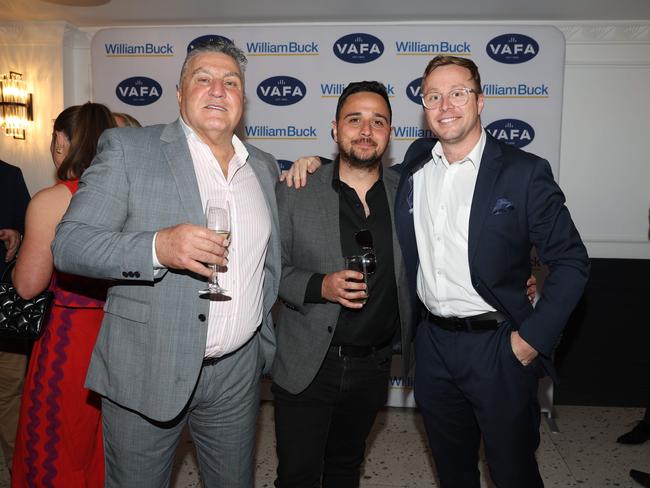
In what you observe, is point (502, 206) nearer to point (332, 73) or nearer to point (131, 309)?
point (131, 309)

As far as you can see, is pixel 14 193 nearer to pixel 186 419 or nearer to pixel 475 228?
pixel 186 419

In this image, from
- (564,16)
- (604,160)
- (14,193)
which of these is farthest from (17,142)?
(604,160)

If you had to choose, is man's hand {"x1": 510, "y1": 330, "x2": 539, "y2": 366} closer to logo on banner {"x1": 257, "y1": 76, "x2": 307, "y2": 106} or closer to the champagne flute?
the champagne flute

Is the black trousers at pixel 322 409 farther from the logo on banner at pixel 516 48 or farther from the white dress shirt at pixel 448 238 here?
the logo on banner at pixel 516 48

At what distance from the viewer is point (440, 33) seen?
164 inches

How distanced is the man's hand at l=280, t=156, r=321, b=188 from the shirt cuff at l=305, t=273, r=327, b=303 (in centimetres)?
45

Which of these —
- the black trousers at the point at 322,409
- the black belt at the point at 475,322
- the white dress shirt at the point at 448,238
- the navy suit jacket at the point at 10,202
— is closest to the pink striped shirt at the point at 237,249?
the black trousers at the point at 322,409

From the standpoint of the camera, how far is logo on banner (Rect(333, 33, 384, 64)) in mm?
4254

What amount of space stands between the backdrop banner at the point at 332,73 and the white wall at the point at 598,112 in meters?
0.57

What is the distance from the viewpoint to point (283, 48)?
428 centimetres

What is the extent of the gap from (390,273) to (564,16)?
Answer: 324cm

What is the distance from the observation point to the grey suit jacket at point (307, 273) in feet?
7.75

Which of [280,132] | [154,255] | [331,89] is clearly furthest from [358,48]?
[154,255]

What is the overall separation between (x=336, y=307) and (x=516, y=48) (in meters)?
2.89
